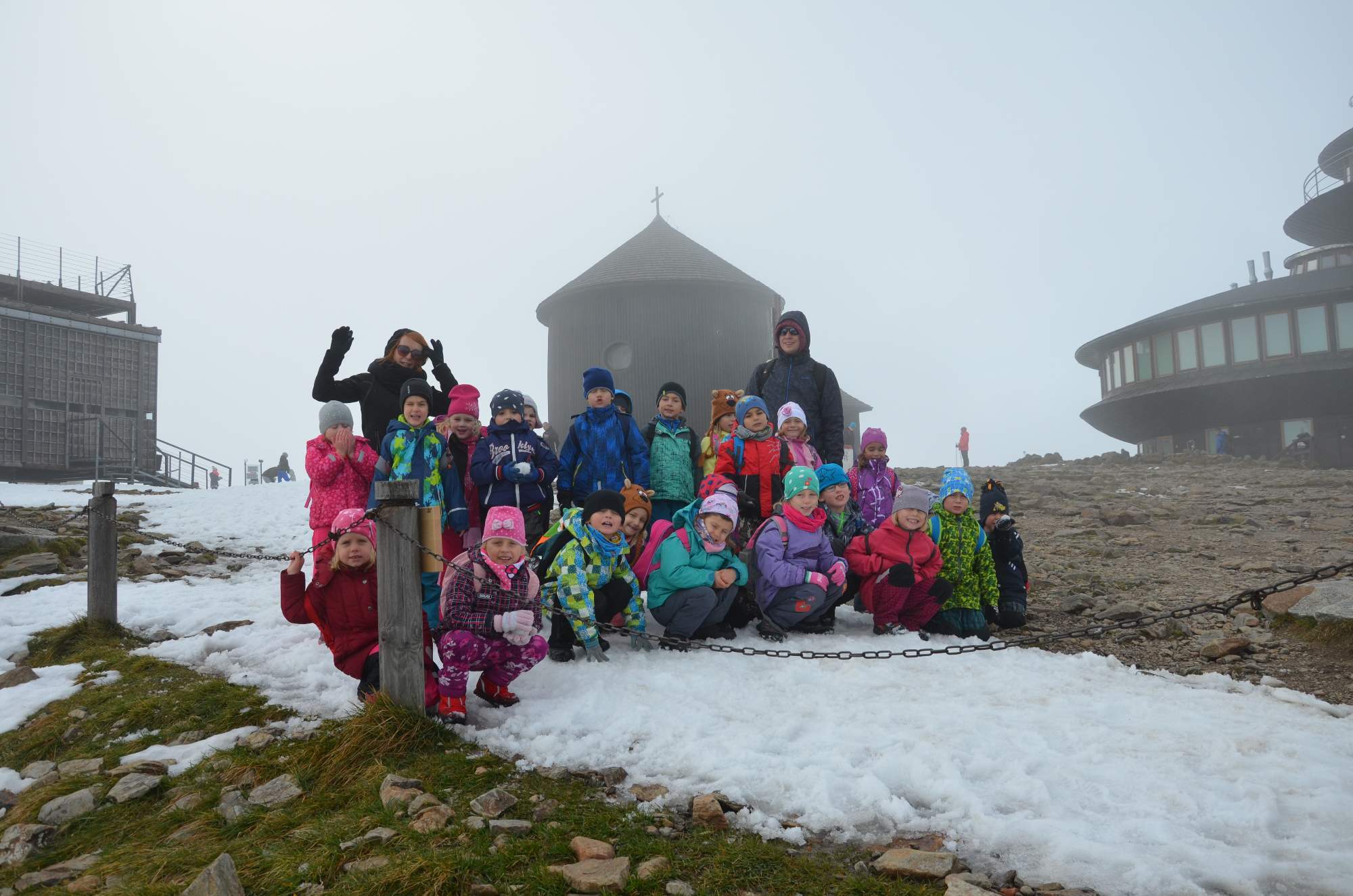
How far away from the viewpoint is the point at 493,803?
11.0ft

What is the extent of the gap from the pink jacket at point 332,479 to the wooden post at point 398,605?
5.41 feet

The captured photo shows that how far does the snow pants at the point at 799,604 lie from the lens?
5.97m

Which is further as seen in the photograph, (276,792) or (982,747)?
(982,747)

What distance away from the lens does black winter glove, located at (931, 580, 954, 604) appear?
618 cm

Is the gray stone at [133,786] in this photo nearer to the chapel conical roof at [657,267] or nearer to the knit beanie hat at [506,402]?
the knit beanie hat at [506,402]

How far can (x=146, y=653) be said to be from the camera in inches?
238

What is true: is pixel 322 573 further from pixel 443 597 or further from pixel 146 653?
pixel 146 653

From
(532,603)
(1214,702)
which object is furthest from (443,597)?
(1214,702)

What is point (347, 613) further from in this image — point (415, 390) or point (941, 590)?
point (941, 590)

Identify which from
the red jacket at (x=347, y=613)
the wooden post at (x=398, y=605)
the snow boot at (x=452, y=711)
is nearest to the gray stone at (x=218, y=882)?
the wooden post at (x=398, y=605)

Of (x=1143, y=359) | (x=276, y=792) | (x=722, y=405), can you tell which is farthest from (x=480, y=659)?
(x=1143, y=359)

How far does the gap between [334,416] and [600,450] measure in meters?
1.99

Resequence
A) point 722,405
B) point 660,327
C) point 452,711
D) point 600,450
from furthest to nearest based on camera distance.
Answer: point 660,327 < point 722,405 < point 600,450 < point 452,711

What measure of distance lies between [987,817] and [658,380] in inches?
753
